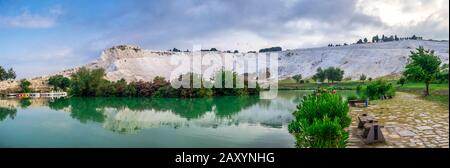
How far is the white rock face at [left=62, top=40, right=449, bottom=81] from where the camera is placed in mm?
58219

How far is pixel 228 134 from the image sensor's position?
26.2 feet

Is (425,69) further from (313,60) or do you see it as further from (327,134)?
(313,60)

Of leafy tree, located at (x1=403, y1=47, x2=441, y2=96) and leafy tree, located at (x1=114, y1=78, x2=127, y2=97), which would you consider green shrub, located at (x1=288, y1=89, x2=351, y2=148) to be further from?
leafy tree, located at (x1=114, y1=78, x2=127, y2=97)

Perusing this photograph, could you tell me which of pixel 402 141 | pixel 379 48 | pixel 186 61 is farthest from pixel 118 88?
pixel 379 48

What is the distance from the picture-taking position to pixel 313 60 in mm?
79062

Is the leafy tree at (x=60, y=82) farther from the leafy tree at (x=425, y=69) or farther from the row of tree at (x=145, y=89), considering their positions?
the leafy tree at (x=425, y=69)

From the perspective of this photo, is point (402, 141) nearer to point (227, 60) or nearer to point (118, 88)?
point (118, 88)

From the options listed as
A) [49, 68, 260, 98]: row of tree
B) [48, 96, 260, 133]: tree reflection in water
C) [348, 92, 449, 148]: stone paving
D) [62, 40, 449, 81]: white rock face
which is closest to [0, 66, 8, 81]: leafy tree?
[62, 40, 449, 81]: white rock face

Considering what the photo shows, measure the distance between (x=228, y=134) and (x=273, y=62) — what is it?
7126 centimetres

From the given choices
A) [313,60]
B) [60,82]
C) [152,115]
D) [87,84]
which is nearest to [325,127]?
[152,115]

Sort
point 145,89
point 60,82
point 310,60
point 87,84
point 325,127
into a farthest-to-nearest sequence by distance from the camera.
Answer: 1. point 310,60
2. point 60,82
3. point 87,84
4. point 145,89
5. point 325,127

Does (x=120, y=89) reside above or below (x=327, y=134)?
above

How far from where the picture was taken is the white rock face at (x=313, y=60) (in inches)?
2292

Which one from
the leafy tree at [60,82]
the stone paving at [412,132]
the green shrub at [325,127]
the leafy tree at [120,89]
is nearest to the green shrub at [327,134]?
the green shrub at [325,127]
